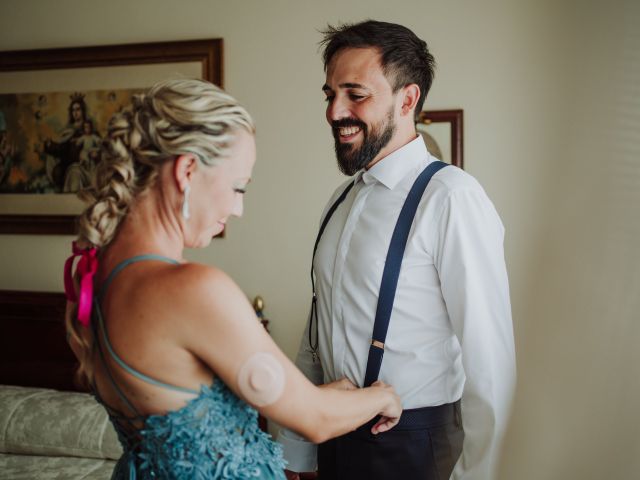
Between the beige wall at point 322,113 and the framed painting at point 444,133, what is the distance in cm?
5

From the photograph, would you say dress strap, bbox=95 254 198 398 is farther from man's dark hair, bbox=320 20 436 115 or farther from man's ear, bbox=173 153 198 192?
man's dark hair, bbox=320 20 436 115

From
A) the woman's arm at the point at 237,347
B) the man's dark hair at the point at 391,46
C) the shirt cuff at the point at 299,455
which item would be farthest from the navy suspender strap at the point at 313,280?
the woman's arm at the point at 237,347

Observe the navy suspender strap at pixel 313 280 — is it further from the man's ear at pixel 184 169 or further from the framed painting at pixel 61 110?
the framed painting at pixel 61 110

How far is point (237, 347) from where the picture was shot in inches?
39.0

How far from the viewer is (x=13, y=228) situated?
3.37m

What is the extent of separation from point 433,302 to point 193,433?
795mm

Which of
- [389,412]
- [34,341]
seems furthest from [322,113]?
[34,341]

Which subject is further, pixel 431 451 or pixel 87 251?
pixel 431 451

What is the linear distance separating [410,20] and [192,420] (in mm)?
2370

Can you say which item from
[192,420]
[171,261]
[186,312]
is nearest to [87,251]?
[171,261]

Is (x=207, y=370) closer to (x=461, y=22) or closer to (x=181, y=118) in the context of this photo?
(x=181, y=118)

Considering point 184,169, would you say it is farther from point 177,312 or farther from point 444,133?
point 444,133

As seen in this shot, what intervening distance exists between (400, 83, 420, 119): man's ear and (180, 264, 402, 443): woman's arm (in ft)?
3.24

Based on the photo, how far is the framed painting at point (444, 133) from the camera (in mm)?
2750
